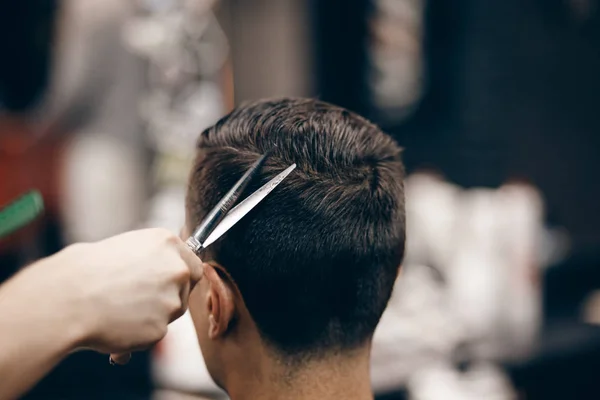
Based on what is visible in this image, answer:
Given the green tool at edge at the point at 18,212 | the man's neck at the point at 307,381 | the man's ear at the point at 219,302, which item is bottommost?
the man's neck at the point at 307,381

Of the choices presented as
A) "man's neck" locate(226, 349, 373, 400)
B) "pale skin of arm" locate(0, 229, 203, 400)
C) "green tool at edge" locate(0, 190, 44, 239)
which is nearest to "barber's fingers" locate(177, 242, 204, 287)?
"pale skin of arm" locate(0, 229, 203, 400)

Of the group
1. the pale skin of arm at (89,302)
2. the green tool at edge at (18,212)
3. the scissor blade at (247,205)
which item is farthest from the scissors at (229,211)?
the green tool at edge at (18,212)

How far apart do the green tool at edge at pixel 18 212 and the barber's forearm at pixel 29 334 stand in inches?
3.9

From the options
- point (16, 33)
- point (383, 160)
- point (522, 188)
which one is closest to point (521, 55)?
point (522, 188)

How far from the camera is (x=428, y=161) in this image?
521 centimetres

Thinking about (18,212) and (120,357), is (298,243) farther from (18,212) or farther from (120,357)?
(18,212)

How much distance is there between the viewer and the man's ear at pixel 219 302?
4.69 feet

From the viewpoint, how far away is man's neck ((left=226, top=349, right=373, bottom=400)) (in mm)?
1421

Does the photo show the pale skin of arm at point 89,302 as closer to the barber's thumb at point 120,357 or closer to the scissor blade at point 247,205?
the barber's thumb at point 120,357

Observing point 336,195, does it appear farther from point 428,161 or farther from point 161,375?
point 428,161

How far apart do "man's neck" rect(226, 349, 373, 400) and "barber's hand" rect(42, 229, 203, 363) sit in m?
0.37

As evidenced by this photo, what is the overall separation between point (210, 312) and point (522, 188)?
14.1 ft

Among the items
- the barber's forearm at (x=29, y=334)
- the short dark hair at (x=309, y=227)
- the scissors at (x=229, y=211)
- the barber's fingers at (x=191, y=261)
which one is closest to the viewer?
the barber's forearm at (x=29, y=334)

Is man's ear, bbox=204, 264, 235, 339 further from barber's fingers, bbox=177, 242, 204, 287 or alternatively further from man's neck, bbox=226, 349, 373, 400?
barber's fingers, bbox=177, 242, 204, 287
